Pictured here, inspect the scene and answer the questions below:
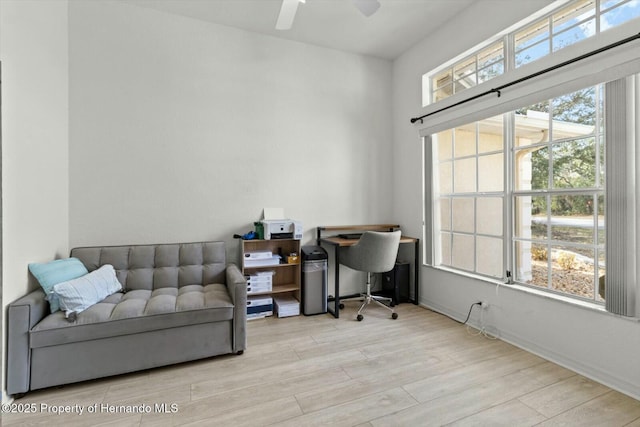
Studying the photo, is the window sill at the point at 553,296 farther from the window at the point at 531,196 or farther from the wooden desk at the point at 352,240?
the wooden desk at the point at 352,240

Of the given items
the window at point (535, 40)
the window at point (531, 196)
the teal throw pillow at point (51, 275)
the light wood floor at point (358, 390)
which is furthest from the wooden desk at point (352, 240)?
the teal throw pillow at point (51, 275)

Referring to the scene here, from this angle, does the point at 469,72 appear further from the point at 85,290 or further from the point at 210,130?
the point at 85,290

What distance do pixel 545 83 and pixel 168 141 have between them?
3343 millimetres

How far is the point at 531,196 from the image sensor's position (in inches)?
98.3

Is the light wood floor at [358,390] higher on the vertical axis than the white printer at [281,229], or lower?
lower

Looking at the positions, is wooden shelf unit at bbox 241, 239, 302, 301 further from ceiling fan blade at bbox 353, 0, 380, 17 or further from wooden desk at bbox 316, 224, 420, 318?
ceiling fan blade at bbox 353, 0, 380, 17

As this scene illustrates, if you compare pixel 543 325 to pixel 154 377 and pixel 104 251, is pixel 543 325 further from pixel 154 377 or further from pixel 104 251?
pixel 104 251

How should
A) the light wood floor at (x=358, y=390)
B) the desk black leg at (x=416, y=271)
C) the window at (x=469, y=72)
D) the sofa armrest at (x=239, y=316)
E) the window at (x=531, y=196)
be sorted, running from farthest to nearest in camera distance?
the desk black leg at (x=416, y=271) < the window at (x=469, y=72) < the sofa armrest at (x=239, y=316) < the window at (x=531, y=196) < the light wood floor at (x=358, y=390)

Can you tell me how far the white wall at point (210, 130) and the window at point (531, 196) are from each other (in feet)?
3.33

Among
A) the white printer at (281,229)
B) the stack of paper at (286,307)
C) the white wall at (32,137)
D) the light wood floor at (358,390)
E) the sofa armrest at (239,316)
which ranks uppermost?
the white wall at (32,137)

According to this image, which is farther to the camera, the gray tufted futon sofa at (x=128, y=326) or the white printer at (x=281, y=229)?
the white printer at (x=281, y=229)

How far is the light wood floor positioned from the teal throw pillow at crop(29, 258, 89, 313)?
577 millimetres

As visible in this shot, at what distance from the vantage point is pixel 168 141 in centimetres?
301

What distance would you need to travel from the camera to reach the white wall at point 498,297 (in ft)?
6.31
